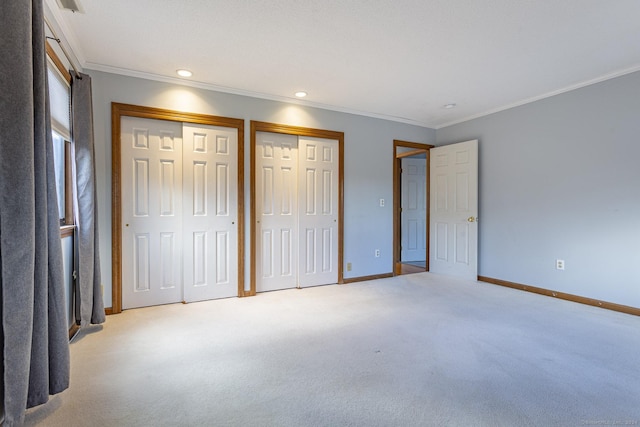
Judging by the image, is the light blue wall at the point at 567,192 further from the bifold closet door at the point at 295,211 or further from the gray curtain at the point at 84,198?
→ the gray curtain at the point at 84,198

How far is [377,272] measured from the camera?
4.72m

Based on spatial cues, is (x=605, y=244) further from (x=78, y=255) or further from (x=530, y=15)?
(x=78, y=255)

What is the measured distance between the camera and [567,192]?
3.67 metres

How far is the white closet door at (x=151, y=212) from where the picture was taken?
3252 millimetres

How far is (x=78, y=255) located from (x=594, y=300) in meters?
5.03

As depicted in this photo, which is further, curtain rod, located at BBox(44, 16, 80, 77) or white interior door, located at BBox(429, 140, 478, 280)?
white interior door, located at BBox(429, 140, 478, 280)

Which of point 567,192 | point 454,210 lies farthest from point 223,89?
point 567,192

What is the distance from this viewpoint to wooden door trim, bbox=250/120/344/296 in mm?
3791

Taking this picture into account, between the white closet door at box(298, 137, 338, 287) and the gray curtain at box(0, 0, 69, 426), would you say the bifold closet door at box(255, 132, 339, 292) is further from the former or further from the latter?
the gray curtain at box(0, 0, 69, 426)

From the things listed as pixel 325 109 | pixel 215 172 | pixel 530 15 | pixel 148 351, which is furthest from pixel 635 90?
pixel 148 351

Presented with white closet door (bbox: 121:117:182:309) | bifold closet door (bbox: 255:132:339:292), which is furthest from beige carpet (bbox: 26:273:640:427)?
bifold closet door (bbox: 255:132:339:292)

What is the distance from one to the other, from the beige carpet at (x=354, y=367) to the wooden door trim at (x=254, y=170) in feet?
2.02

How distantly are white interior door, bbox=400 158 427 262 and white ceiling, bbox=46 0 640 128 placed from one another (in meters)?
2.77

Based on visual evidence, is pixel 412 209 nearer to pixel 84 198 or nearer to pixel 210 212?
pixel 210 212
